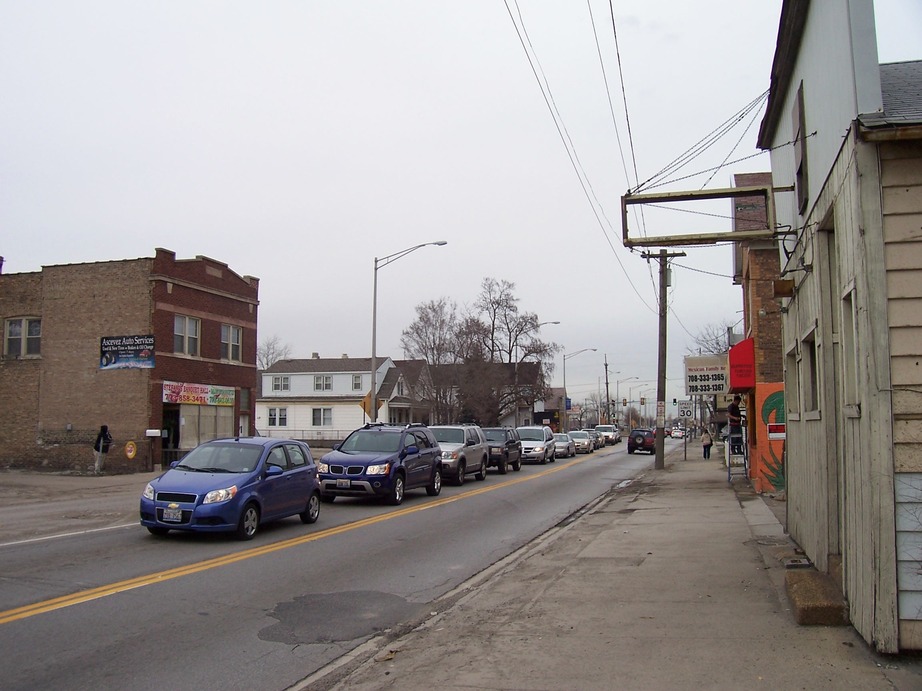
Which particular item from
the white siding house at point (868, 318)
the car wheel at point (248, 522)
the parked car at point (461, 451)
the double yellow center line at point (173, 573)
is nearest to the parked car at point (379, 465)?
the double yellow center line at point (173, 573)

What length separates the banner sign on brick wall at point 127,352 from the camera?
A: 29672 millimetres

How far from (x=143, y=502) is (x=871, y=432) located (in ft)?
32.1

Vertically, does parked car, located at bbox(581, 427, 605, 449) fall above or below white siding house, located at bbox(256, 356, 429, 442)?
below

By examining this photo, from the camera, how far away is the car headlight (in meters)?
11.6

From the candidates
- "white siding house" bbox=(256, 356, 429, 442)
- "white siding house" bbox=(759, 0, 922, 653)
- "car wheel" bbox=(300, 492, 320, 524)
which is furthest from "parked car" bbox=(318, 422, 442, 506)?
"white siding house" bbox=(256, 356, 429, 442)

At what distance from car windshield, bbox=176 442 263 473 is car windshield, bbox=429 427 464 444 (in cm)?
1159

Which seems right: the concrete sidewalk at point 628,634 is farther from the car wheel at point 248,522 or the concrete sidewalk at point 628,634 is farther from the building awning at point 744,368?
the building awning at point 744,368

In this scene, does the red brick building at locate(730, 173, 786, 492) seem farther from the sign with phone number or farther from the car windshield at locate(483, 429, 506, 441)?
the car windshield at locate(483, 429, 506, 441)

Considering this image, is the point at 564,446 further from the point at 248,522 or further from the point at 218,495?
the point at 218,495

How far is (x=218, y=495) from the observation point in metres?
11.7

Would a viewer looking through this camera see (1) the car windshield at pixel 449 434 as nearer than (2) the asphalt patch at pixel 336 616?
No

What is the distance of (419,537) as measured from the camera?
515 inches

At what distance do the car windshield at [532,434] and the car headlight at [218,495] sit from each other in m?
27.1

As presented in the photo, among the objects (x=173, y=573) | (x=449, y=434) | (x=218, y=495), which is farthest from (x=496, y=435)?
(x=173, y=573)
